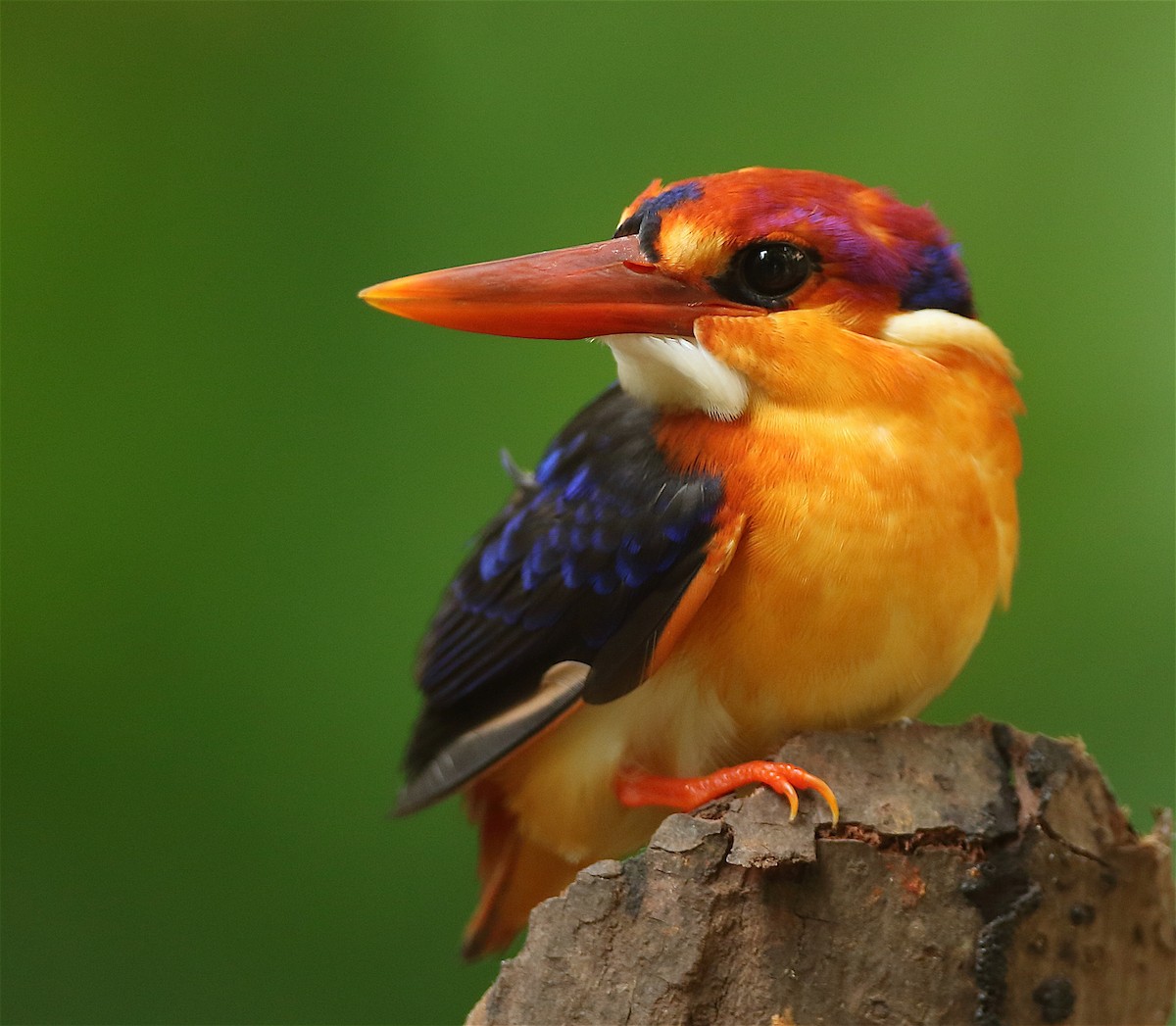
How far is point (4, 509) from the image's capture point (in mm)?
2285

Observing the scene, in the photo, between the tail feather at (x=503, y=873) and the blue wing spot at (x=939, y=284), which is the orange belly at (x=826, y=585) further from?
the tail feather at (x=503, y=873)

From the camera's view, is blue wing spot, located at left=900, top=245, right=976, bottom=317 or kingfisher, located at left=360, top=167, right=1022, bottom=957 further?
blue wing spot, located at left=900, top=245, right=976, bottom=317

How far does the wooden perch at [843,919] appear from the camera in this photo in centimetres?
116

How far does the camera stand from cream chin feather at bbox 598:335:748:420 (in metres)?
1.28

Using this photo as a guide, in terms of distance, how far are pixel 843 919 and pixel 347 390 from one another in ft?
4.73

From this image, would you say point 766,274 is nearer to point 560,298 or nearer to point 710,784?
point 560,298

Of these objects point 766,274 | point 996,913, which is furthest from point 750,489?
point 996,913

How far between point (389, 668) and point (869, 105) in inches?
51.2

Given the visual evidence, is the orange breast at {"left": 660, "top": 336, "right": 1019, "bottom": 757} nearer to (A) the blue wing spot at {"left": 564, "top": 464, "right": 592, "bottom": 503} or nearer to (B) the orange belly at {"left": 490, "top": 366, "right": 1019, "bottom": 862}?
(B) the orange belly at {"left": 490, "top": 366, "right": 1019, "bottom": 862}

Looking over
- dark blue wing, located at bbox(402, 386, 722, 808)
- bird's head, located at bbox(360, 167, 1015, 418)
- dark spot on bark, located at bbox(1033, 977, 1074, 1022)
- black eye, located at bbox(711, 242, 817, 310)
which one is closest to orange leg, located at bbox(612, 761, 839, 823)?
dark blue wing, located at bbox(402, 386, 722, 808)

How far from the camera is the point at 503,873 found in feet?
5.51

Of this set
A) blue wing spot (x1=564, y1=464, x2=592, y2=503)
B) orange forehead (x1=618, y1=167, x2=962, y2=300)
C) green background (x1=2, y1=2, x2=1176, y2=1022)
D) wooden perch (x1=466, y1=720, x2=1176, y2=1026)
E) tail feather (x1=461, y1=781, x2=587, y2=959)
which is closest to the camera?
wooden perch (x1=466, y1=720, x2=1176, y2=1026)

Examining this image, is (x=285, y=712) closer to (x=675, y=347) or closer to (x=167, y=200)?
(x=167, y=200)

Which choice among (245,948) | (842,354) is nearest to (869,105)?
(842,354)
